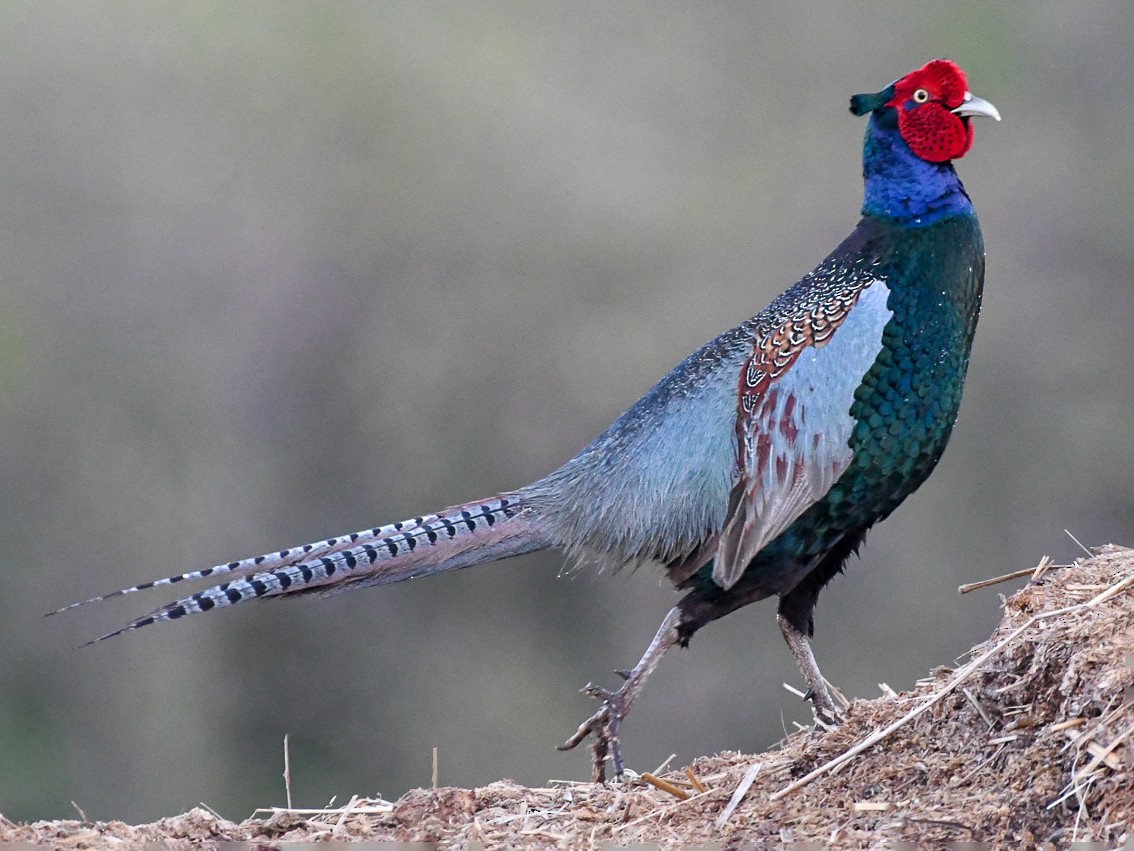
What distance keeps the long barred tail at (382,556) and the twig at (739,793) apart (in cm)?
133

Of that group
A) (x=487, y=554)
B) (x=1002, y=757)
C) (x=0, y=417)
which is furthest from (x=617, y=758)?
(x=0, y=417)

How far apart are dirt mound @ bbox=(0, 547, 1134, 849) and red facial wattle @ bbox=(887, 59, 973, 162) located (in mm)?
1699

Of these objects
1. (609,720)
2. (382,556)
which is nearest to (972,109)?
(609,720)

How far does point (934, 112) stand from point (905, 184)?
286mm

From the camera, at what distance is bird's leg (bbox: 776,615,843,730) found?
526 cm

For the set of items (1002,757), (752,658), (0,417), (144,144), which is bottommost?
(1002,757)

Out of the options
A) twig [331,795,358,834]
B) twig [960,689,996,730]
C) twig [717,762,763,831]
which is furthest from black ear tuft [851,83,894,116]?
twig [331,795,358,834]

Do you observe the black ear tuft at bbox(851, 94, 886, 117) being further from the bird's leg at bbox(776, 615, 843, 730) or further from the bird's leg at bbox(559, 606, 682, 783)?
the bird's leg at bbox(559, 606, 682, 783)

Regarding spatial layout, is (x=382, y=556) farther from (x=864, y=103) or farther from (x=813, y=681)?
(x=864, y=103)

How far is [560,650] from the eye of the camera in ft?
34.6

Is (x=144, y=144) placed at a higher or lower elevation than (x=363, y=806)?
higher

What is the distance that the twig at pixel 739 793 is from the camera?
4.12 m

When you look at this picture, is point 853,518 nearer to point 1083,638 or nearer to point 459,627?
point 1083,638

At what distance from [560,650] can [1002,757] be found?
264 inches
